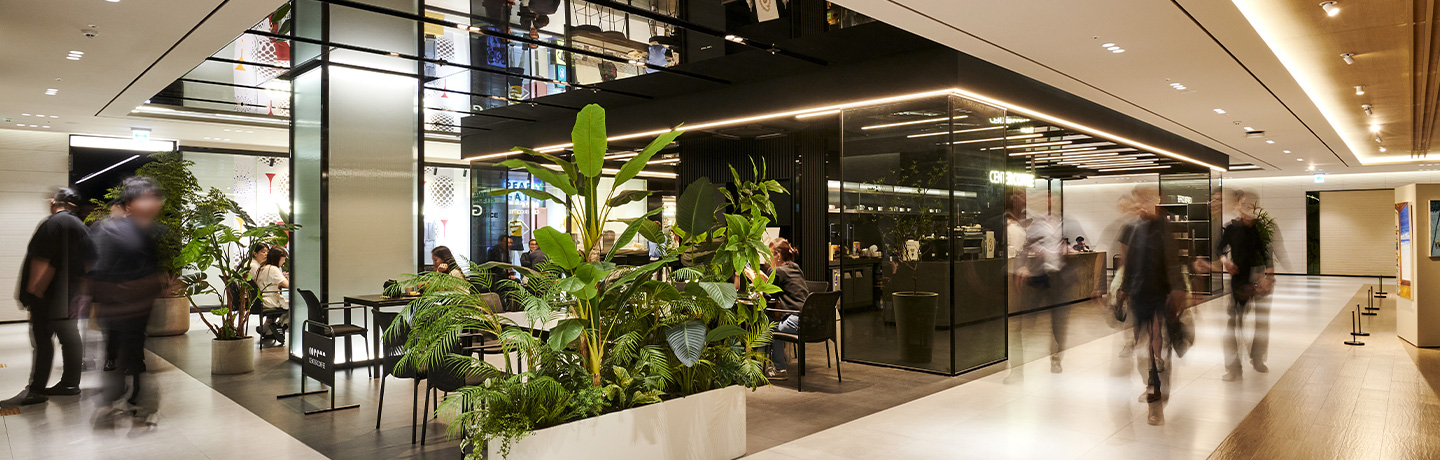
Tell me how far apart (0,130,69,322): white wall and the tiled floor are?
23.0 ft

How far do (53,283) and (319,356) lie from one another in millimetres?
2155

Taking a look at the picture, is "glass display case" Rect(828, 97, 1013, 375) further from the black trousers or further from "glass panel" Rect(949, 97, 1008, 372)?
the black trousers

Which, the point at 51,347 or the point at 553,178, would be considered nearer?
the point at 553,178

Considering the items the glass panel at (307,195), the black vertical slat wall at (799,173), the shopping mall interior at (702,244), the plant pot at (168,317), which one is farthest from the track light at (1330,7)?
the plant pot at (168,317)

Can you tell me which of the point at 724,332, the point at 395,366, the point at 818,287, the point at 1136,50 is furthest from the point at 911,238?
the point at 395,366

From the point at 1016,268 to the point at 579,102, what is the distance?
20.8ft

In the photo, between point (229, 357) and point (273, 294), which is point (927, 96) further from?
point (273, 294)

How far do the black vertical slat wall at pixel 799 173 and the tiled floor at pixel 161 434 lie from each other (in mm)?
5943

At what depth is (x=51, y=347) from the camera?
5.94 m

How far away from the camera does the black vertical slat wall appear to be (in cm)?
993

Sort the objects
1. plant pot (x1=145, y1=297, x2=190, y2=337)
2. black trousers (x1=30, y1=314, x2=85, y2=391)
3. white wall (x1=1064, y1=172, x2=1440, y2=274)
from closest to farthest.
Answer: black trousers (x1=30, y1=314, x2=85, y2=391) < plant pot (x1=145, y1=297, x2=190, y2=337) < white wall (x1=1064, y1=172, x2=1440, y2=274)

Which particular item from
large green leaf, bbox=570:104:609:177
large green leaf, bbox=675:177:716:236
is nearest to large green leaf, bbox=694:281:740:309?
large green leaf, bbox=675:177:716:236

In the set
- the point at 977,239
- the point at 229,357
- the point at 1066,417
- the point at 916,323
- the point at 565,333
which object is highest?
the point at 977,239

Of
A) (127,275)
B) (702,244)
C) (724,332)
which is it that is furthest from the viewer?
(127,275)
